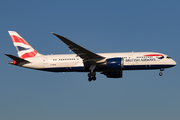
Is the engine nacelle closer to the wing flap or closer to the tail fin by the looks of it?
the wing flap

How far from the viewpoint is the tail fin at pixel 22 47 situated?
4685 cm

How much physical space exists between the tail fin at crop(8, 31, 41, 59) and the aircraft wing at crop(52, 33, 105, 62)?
9368 millimetres

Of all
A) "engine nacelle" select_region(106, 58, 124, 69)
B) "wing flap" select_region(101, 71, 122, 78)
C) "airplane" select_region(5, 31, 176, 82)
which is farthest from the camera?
"wing flap" select_region(101, 71, 122, 78)

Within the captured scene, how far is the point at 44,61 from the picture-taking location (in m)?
44.2

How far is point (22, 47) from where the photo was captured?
47938mm

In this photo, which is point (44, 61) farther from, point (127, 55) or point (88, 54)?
point (127, 55)

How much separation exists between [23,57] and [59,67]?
6.95 metres

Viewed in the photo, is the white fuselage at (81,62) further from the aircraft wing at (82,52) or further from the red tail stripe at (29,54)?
the aircraft wing at (82,52)

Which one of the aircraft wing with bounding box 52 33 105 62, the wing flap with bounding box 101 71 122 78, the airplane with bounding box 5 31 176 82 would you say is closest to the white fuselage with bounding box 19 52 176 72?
the airplane with bounding box 5 31 176 82

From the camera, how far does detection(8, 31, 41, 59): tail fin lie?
154 feet

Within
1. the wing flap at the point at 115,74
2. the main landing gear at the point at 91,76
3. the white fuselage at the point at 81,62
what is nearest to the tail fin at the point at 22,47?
the white fuselage at the point at 81,62

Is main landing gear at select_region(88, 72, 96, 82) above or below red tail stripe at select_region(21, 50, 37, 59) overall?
below

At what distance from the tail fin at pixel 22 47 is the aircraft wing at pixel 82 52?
937 cm

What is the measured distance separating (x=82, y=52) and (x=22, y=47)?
12615 millimetres
